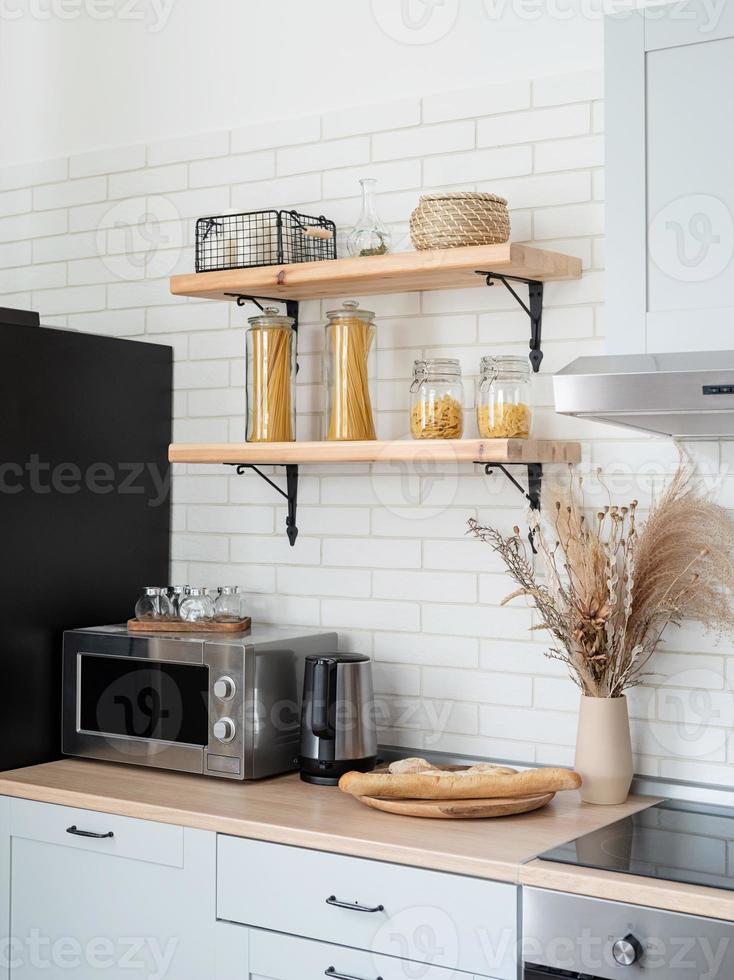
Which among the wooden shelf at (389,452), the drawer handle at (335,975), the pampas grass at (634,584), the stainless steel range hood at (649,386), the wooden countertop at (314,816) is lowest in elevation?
the drawer handle at (335,975)

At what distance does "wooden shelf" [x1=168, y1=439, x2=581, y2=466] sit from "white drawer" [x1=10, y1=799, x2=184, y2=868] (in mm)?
834

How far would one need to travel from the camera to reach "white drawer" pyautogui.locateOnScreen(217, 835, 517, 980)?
209 centimetres

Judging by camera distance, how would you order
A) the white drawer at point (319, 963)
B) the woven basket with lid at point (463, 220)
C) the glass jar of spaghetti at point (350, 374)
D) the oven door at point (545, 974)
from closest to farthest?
the oven door at point (545, 974), the white drawer at point (319, 963), the woven basket with lid at point (463, 220), the glass jar of spaghetti at point (350, 374)

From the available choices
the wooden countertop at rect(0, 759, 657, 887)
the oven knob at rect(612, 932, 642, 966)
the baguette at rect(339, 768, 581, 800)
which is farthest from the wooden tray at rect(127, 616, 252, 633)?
the oven knob at rect(612, 932, 642, 966)

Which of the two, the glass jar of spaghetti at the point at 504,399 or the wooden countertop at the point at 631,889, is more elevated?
the glass jar of spaghetti at the point at 504,399

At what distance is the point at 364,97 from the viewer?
2992mm

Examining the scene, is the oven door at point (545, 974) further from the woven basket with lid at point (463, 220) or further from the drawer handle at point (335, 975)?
the woven basket with lid at point (463, 220)

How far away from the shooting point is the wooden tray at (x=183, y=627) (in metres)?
2.88

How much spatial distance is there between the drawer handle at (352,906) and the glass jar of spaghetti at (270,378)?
3.51 ft

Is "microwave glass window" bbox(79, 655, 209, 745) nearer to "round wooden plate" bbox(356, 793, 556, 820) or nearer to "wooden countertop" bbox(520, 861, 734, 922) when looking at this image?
"round wooden plate" bbox(356, 793, 556, 820)

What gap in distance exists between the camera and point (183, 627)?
9.49 ft

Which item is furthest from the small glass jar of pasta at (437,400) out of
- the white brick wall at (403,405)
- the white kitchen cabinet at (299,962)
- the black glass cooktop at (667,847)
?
the white kitchen cabinet at (299,962)

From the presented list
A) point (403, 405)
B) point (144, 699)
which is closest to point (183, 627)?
point (144, 699)

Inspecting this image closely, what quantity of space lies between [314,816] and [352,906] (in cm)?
23
